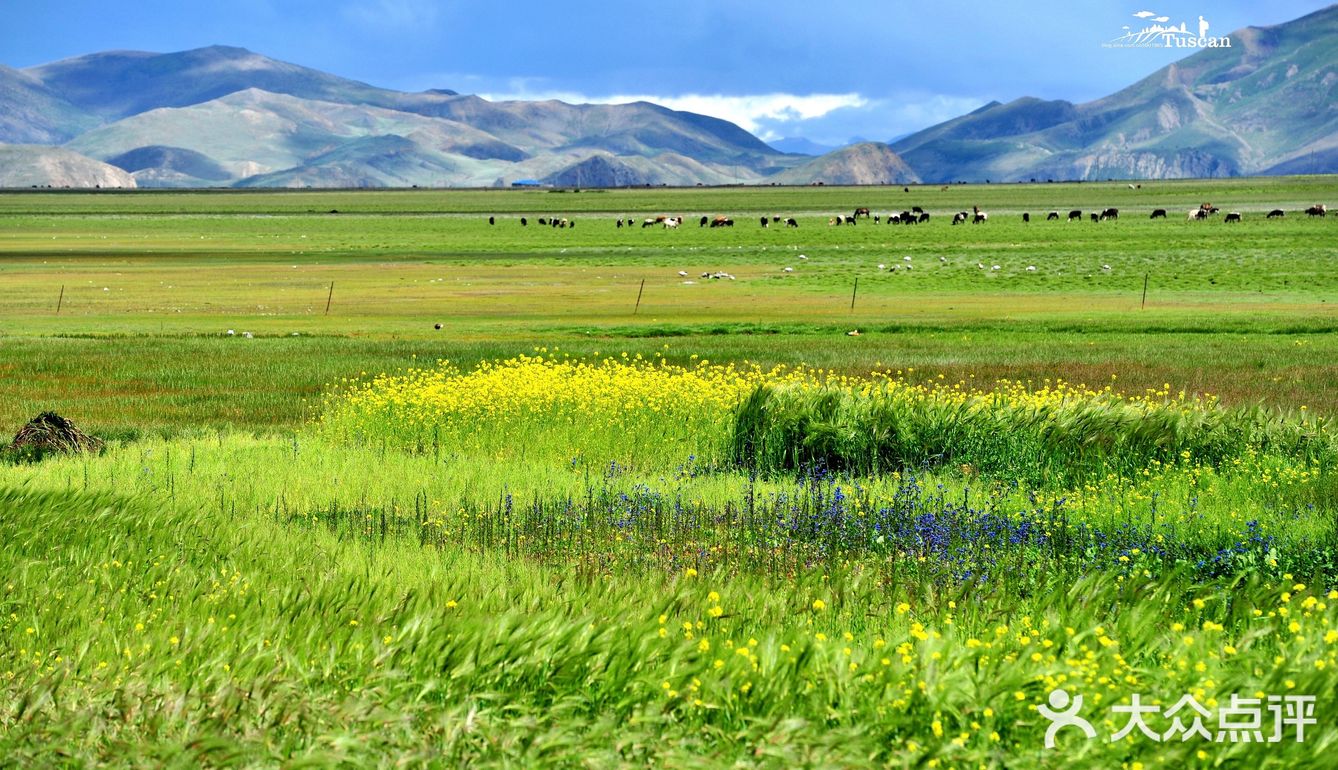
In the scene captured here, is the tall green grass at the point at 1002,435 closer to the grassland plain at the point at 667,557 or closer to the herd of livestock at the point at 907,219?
the grassland plain at the point at 667,557

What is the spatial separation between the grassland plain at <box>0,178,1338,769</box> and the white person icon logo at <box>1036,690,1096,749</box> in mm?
96

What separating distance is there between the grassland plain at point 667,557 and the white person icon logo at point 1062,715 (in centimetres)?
10

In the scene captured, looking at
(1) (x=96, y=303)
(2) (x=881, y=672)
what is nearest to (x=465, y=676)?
(2) (x=881, y=672)

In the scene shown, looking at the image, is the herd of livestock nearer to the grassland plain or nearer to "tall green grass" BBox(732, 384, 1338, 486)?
the grassland plain

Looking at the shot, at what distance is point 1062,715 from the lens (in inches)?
257

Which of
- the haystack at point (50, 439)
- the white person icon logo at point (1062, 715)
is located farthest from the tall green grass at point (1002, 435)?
the haystack at point (50, 439)

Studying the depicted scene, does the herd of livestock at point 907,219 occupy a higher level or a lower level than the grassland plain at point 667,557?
higher

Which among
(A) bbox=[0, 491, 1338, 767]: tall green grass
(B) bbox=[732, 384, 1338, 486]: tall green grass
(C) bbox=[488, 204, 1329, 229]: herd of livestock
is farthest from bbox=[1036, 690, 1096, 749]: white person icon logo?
(C) bbox=[488, 204, 1329, 229]: herd of livestock

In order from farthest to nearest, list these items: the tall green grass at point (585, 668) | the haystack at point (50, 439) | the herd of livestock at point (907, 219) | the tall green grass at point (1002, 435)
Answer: the herd of livestock at point (907, 219) → the haystack at point (50, 439) → the tall green grass at point (1002, 435) → the tall green grass at point (585, 668)

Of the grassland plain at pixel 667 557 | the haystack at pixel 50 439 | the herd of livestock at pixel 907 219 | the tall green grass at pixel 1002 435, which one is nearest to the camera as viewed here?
the grassland plain at pixel 667 557

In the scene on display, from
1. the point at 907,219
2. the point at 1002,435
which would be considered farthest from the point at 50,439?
the point at 907,219

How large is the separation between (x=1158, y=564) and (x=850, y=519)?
321cm

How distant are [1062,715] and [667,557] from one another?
632cm

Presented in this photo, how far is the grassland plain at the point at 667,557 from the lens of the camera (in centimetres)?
664
